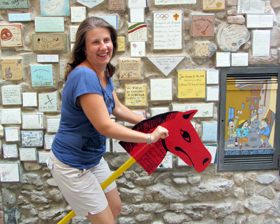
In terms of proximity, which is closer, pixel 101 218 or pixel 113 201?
pixel 101 218

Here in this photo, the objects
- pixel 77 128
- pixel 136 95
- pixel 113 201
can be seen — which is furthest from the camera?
pixel 136 95

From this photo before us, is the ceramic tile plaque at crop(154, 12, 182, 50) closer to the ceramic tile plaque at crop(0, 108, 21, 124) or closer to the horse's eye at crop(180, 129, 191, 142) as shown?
the horse's eye at crop(180, 129, 191, 142)

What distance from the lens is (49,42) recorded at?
2.10 metres

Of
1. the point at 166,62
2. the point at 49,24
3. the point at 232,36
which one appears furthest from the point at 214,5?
the point at 49,24

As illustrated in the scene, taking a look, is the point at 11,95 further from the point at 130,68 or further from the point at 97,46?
the point at 97,46

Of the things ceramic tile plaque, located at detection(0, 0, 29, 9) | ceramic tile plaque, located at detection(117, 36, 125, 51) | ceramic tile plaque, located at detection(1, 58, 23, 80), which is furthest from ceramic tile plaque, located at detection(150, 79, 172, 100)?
ceramic tile plaque, located at detection(0, 0, 29, 9)

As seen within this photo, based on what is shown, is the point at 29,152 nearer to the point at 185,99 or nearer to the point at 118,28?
the point at 118,28

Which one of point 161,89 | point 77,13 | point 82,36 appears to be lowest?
point 161,89

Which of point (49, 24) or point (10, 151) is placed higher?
point (49, 24)

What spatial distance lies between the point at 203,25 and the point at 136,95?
91cm

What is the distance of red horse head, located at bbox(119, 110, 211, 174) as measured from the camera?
58.6 inches

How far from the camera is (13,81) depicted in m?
2.17

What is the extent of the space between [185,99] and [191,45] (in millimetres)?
520

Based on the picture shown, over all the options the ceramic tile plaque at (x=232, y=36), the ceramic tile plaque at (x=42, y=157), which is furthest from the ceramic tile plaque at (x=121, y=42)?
the ceramic tile plaque at (x=42, y=157)
